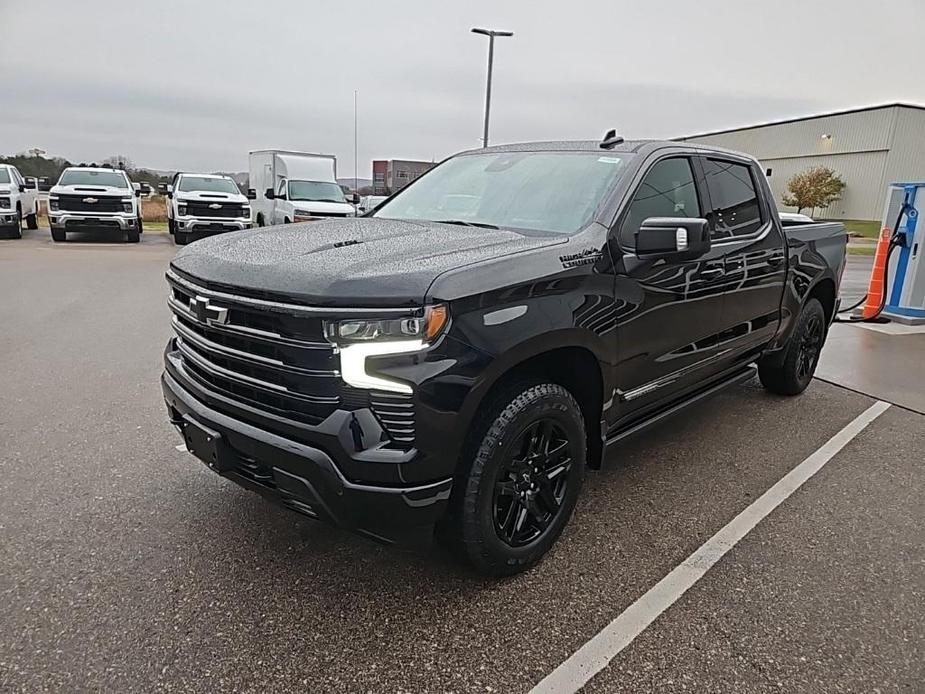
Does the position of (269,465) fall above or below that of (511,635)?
above

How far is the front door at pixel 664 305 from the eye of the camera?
3.07 m

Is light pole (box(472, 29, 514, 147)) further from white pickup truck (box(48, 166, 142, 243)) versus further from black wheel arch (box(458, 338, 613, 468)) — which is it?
black wheel arch (box(458, 338, 613, 468))

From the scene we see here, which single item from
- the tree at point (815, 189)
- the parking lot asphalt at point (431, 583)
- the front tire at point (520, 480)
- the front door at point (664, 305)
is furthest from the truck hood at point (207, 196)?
the tree at point (815, 189)

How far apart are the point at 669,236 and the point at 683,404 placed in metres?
1.30

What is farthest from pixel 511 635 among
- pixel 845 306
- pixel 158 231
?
pixel 158 231

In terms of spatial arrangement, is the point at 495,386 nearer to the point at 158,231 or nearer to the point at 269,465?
the point at 269,465

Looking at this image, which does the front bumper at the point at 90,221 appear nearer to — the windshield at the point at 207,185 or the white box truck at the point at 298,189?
the windshield at the point at 207,185

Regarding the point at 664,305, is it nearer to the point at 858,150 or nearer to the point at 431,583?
the point at 431,583

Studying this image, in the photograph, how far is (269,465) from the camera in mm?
2381

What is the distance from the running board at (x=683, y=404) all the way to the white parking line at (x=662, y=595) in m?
0.62

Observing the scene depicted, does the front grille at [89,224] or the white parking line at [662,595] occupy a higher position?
the white parking line at [662,595]

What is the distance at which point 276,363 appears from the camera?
92.0 inches

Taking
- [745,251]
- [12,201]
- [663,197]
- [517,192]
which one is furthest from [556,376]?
[12,201]

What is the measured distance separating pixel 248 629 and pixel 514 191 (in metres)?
2.39
